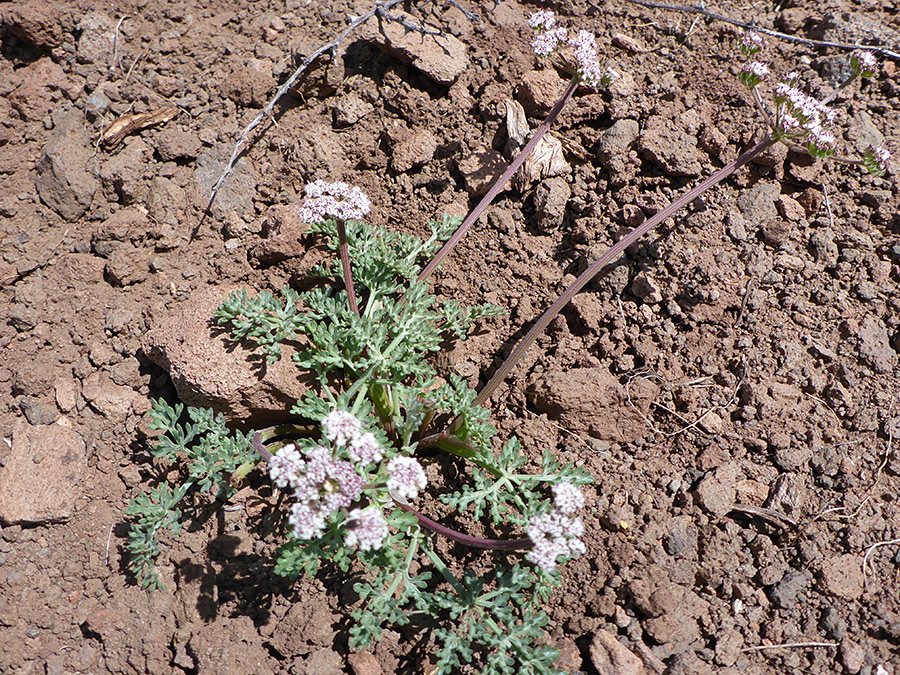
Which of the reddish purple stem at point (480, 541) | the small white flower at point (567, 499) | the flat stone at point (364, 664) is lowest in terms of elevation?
the flat stone at point (364, 664)

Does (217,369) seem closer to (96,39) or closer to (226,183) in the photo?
(226,183)

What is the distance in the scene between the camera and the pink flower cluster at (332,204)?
11.4 ft

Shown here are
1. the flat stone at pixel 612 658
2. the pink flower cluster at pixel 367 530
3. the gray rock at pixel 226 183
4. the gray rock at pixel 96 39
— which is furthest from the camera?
the gray rock at pixel 96 39

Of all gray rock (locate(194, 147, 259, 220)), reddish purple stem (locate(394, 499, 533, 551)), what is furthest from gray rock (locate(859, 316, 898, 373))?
gray rock (locate(194, 147, 259, 220))

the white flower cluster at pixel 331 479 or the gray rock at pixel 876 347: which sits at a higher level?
the gray rock at pixel 876 347

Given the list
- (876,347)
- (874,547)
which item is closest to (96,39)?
(876,347)

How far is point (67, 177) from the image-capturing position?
4438mm

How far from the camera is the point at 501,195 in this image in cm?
456

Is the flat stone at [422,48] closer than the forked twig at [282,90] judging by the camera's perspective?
No

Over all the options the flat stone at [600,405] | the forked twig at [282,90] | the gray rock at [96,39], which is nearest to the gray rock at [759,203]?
the flat stone at [600,405]

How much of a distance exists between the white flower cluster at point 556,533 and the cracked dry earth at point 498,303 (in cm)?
79

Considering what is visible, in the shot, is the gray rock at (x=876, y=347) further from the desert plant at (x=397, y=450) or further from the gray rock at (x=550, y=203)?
the gray rock at (x=550, y=203)

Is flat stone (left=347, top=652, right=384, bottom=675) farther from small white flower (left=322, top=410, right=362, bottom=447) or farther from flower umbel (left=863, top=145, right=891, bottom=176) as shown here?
flower umbel (left=863, top=145, right=891, bottom=176)

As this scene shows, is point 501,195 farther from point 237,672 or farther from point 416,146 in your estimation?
point 237,672
